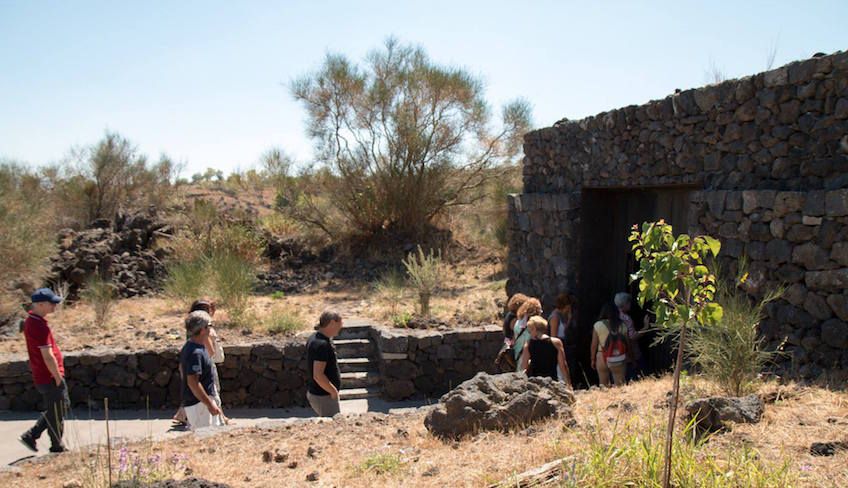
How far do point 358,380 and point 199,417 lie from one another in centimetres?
372

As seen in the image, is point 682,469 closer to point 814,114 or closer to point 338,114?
point 814,114

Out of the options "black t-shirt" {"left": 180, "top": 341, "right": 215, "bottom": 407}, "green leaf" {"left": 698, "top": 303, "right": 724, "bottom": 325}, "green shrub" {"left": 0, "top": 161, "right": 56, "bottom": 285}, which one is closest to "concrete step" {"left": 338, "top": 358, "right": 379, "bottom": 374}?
"black t-shirt" {"left": 180, "top": 341, "right": 215, "bottom": 407}

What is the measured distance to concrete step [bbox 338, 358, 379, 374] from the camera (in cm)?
1029

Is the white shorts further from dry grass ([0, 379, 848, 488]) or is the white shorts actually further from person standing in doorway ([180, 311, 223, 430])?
dry grass ([0, 379, 848, 488])

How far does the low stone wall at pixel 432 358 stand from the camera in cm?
990

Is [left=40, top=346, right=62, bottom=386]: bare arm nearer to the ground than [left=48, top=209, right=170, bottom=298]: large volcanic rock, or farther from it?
nearer to the ground

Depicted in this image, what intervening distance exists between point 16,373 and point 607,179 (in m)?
7.84

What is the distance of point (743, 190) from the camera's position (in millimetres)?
6805

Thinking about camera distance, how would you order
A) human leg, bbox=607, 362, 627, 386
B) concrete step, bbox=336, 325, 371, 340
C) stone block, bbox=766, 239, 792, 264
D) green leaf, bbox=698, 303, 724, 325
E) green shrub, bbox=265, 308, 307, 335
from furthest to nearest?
concrete step, bbox=336, 325, 371, 340, green shrub, bbox=265, 308, 307, 335, human leg, bbox=607, 362, 627, 386, stone block, bbox=766, 239, 792, 264, green leaf, bbox=698, 303, 724, 325

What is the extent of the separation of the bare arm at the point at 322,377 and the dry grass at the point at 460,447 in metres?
0.45

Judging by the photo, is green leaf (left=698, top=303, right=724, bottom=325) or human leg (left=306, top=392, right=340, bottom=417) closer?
green leaf (left=698, top=303, right=724, bottom=325)

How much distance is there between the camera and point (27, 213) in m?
14.5

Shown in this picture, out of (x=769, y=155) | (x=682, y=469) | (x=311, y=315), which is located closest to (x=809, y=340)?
(x=769, y=155)

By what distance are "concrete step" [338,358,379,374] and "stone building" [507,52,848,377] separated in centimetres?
293
